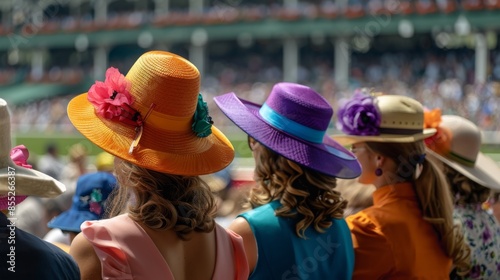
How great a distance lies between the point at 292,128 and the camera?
2.94 metres

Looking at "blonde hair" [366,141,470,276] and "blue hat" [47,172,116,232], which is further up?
"blonde hair" [366,141,470,276]

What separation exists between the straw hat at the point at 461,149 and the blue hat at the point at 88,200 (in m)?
1.34

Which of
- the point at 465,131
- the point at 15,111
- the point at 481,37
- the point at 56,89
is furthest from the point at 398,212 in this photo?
the point at 56,89

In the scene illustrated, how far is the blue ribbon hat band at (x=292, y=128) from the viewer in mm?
2936

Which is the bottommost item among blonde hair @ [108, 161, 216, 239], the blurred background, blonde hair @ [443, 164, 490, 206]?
the blurred background

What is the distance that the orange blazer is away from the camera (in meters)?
2.97

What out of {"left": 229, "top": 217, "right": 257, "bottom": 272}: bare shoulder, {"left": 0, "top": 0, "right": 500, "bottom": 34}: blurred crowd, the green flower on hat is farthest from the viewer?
{"left": 0, "top": 0, "right": 500, "bottom": 34}: blurred crowd

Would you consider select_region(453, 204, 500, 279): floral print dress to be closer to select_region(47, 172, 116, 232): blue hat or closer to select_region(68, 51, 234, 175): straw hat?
select_region(47, 172, 116, 232): blue hat

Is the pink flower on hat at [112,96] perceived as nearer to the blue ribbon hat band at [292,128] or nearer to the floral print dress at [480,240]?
the blue ribbon hat band at [292,128]

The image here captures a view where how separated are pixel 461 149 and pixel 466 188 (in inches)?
6.7

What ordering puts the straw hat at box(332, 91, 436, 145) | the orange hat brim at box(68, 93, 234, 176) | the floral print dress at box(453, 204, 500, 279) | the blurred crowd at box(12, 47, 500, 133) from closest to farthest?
the orange hat brim at box(68, 93, 234, 176)
the straw hat at box(332, 91, 436, 145)
the floral print dress at box(453, 204, 500, 279)
the blurred crowd at box(12, 47, 500, 133)

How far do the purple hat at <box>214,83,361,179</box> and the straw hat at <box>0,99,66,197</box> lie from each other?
0.87 m

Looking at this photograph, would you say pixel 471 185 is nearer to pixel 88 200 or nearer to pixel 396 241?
pixel 396 241

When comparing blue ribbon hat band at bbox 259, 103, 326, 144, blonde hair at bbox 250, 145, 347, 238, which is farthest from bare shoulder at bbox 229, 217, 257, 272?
blue ribbon hat band at bbox 259, 103, 326, 144
